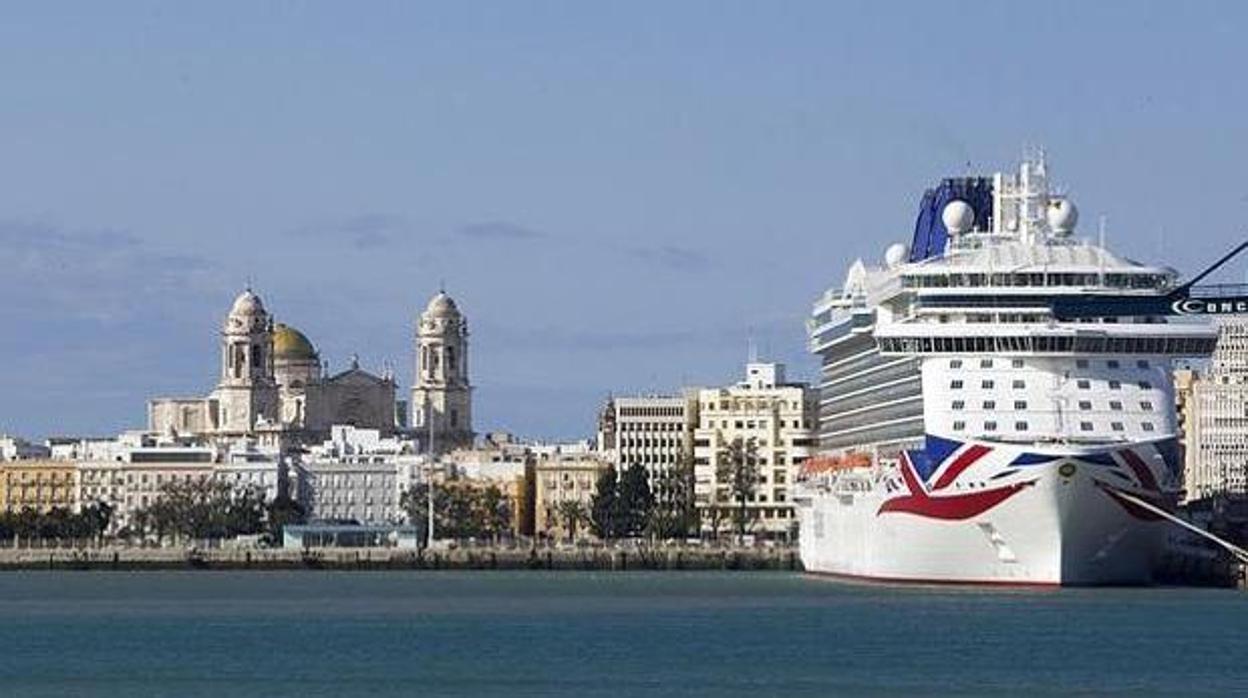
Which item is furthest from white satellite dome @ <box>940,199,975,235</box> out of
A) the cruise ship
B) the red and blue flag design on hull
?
the red and blue flag design on hull

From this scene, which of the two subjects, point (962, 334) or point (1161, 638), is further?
point (962, 334)

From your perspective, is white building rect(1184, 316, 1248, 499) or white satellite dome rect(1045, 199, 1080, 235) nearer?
white satellite dome rect(1045, 199, 1080, 235)

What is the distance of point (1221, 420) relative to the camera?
550 ft

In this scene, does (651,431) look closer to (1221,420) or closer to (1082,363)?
(1221,420)

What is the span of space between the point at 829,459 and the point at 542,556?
33537 millimetres

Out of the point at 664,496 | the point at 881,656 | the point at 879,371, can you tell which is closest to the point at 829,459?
the point at 879,371

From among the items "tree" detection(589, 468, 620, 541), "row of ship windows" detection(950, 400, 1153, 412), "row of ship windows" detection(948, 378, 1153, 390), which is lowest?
"row of ship windows" detection(950, 400, 1153, 412)

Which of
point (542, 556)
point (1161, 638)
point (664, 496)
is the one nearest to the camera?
point (1161, 638)

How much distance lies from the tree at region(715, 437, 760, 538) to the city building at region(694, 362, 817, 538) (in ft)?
0.62

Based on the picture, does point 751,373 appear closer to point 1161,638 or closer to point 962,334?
point 962,334

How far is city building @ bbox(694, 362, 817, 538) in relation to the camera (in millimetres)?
169250

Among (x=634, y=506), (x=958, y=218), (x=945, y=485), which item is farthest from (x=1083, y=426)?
(x=634, y=506)

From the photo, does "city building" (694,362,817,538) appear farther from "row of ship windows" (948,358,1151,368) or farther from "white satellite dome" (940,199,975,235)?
"row of ship windows" (948,358,1151,368)

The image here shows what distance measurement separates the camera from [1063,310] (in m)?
91.4
